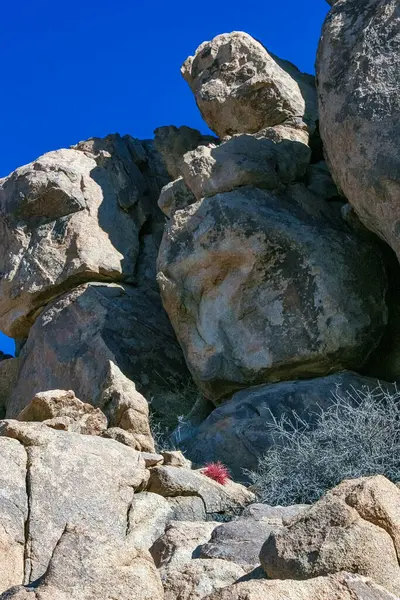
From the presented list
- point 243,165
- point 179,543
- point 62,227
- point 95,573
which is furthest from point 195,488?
point 62,227

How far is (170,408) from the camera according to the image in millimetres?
13039

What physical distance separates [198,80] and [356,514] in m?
10.7

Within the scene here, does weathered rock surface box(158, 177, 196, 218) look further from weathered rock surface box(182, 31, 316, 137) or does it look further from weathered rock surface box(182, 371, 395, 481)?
weathered rock surface box(182, 371, 395, 481)

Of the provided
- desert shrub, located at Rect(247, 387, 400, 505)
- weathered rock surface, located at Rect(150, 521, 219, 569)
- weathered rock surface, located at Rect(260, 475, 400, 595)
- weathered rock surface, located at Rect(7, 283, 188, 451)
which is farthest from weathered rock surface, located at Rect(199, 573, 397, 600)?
weathered rock surface, located at Rect(7, 283, 188, 451)

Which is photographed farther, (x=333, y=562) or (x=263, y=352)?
(x=263, y=352)

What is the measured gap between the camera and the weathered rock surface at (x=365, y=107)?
34.8 ft

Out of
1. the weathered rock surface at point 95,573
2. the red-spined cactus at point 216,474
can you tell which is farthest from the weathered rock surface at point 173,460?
the weathered rock surface at point 95,573

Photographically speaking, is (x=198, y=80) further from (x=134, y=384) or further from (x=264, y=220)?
(x=134, y=384)

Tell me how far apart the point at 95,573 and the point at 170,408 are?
28.4 feet

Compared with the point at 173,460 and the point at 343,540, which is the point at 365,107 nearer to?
the point at 173,460

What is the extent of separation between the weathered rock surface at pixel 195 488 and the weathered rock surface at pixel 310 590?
385cm

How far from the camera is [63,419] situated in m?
8.48

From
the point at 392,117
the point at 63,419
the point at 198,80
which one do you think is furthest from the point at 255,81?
the point at 63,419

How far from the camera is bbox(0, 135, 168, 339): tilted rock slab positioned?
14.5 meters
